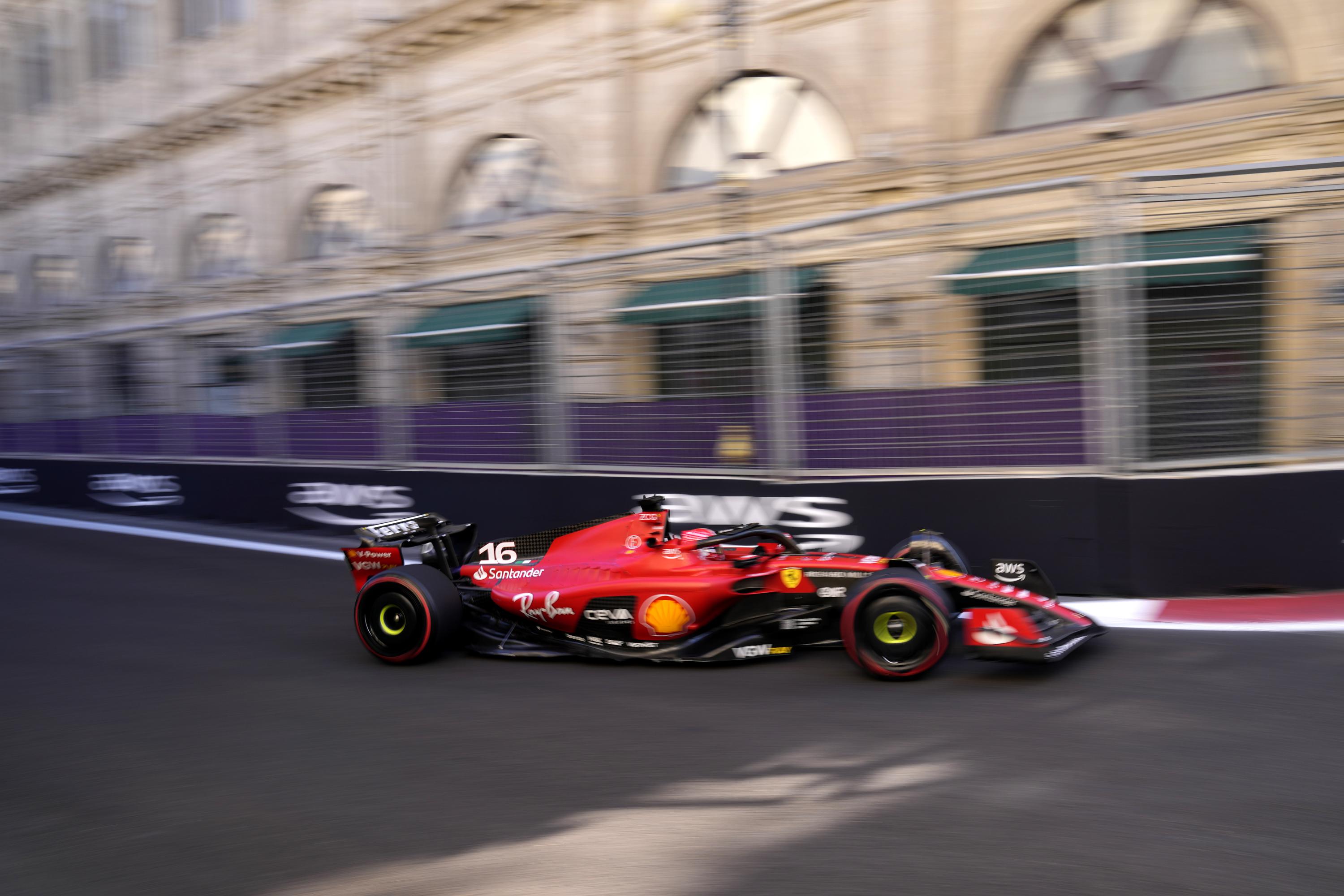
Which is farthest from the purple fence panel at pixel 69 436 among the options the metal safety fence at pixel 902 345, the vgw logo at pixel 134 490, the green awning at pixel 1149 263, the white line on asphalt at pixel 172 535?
the green awning at pixel 1149 263

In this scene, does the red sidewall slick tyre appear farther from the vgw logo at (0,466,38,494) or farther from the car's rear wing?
the vgw logo at (0,466,38,494)

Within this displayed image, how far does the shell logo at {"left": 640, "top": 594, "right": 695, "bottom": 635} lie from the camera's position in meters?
5.73

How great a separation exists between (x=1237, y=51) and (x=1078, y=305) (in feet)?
23.7

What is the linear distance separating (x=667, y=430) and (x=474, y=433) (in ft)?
7.14

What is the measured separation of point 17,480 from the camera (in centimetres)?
1589

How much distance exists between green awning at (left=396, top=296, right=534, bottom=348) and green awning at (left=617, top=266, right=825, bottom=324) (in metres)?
1.28

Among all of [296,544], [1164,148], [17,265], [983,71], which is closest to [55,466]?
[296,544]

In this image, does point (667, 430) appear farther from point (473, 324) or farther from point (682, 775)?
point (682, 775)

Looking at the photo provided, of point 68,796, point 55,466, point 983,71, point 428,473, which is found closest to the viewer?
point 68,796

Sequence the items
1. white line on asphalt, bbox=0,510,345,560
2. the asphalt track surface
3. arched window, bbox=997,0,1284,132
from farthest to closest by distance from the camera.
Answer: arched window, bbox=997,0,1284,132 < white line on asphalt, bbox=0,510,345,560 < the asphalt track surface

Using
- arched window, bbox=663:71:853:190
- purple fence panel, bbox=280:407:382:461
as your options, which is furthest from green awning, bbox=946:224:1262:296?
arched window, bbox=663:71:853:190

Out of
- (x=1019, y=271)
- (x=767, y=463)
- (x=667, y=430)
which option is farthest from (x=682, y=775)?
(x=667, y=430)

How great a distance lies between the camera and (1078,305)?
259 inches

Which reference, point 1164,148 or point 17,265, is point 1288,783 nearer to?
point 1164,148
